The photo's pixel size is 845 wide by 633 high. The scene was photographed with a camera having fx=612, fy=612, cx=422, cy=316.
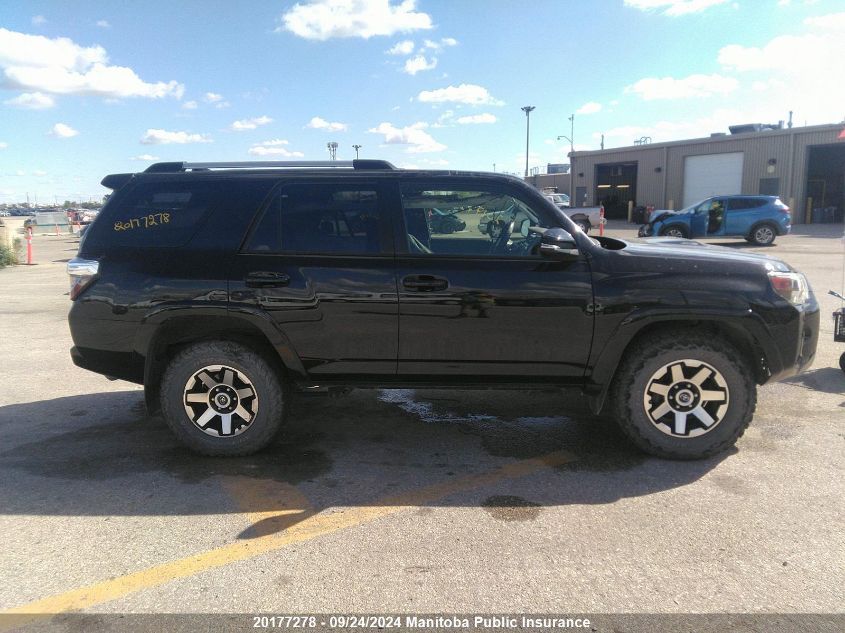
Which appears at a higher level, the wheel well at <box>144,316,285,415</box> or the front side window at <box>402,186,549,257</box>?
the front side window at <box>402,186,549,257</box>

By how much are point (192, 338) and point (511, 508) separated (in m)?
2.32

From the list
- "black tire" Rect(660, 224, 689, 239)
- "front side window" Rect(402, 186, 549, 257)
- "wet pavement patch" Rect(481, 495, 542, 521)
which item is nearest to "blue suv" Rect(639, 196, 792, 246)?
"black tire" Rect(660, 224, 689, 239)

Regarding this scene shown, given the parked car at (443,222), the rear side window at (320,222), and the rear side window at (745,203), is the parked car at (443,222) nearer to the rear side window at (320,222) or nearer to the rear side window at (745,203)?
the rear side window at (320,222)

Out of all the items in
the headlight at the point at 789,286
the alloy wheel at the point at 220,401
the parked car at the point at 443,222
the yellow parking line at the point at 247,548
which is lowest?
the yellow parking line at the point at 247,548

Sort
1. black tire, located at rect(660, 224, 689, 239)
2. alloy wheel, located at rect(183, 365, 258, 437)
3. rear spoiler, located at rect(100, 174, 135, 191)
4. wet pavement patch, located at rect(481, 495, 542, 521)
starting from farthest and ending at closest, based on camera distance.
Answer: black tire, located at rect(660, 224, 689, 239) < rear spoiler, located at rect(100, 174, 135, 191) < alloy wheel, located at rect(183, 365, 258, 437) < wet pavement patch, located at rect(481, 495, 542, 521)

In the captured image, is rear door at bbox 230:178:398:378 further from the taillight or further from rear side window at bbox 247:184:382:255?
the taillight

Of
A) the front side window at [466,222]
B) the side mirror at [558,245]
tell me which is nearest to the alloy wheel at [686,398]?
the side mirror at [558,245]

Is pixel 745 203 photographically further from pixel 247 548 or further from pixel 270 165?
pixel 247 548

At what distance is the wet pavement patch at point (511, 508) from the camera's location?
3.34 metres

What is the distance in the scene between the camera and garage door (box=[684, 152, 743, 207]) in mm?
35656

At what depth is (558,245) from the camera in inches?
149

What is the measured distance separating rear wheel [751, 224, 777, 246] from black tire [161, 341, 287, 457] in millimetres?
20936

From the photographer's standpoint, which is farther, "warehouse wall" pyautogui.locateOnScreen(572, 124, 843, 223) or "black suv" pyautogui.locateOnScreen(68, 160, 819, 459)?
"warehouse wall" pyautogui.locateOnScreen(572, 124, 843, 223)

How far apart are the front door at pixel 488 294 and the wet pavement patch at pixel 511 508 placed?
0.81 m
